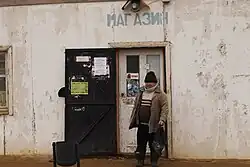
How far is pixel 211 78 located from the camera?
11180mm

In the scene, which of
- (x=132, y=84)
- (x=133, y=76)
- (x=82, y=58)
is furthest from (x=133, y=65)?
(x=82, y=58)

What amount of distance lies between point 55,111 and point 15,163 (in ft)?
4.69

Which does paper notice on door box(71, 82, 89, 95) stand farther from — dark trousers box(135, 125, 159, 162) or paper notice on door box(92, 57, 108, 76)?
dark trousers box(135, 125, 159, 162)

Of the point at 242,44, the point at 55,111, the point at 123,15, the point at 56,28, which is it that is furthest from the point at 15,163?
the point at 242,44

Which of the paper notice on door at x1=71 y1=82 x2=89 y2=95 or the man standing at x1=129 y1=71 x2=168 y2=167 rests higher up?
the paper notice on door at x1=71 y1=82 x2=89 y2=95

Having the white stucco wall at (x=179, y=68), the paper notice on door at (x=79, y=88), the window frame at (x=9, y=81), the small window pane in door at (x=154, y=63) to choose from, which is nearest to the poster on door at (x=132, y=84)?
the small window pane in door at (x=154, y=63)

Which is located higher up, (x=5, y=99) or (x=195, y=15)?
(x=195, y=15)

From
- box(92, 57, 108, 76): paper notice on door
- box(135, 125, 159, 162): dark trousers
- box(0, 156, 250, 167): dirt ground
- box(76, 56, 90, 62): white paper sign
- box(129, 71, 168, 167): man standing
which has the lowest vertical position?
box(0, 156, 250, 167): dirt ground

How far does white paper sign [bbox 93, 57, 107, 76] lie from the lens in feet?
37.5

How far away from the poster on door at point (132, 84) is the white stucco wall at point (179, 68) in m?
0.80

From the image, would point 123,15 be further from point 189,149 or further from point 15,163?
point 15,163

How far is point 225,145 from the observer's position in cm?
1112

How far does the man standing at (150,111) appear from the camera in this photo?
10094 millimetres

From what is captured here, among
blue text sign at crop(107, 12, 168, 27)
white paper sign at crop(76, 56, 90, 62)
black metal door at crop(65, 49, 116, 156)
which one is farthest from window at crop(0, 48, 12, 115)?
blue text sign at crop(107, 12, 168, 27)
